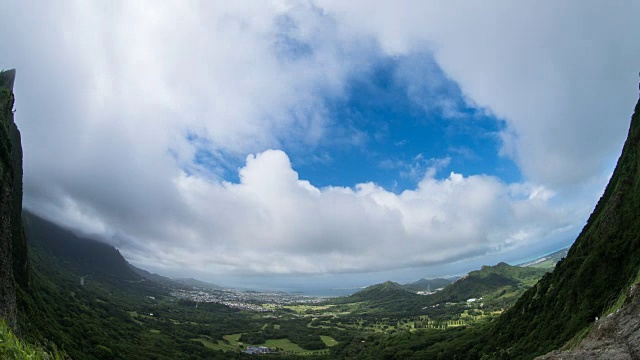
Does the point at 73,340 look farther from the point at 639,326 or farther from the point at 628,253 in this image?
the point at 628,253

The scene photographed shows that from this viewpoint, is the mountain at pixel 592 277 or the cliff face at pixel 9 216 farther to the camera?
the cliff face at pixel 9 216

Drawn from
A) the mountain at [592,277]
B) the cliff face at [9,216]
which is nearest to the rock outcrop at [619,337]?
the mountain at [592,277]

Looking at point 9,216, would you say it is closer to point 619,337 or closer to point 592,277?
point 619,337

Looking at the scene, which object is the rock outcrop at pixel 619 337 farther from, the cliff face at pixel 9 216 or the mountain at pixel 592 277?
the cliff face at pixel 9 216

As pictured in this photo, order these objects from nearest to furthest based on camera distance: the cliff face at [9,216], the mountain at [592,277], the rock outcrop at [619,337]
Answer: the rock outcrop at [619,337], the mountain at [592,277], the cliff face at [9,216]

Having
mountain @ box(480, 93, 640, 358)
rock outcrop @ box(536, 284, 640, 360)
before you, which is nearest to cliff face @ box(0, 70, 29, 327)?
rock outcrop @ box(536, 284, 640, 360)

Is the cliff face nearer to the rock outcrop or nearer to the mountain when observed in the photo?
the rock outcrop

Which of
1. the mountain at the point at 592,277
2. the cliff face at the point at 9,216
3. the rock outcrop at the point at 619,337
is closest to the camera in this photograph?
the rock outcrop at the point at 619,337
